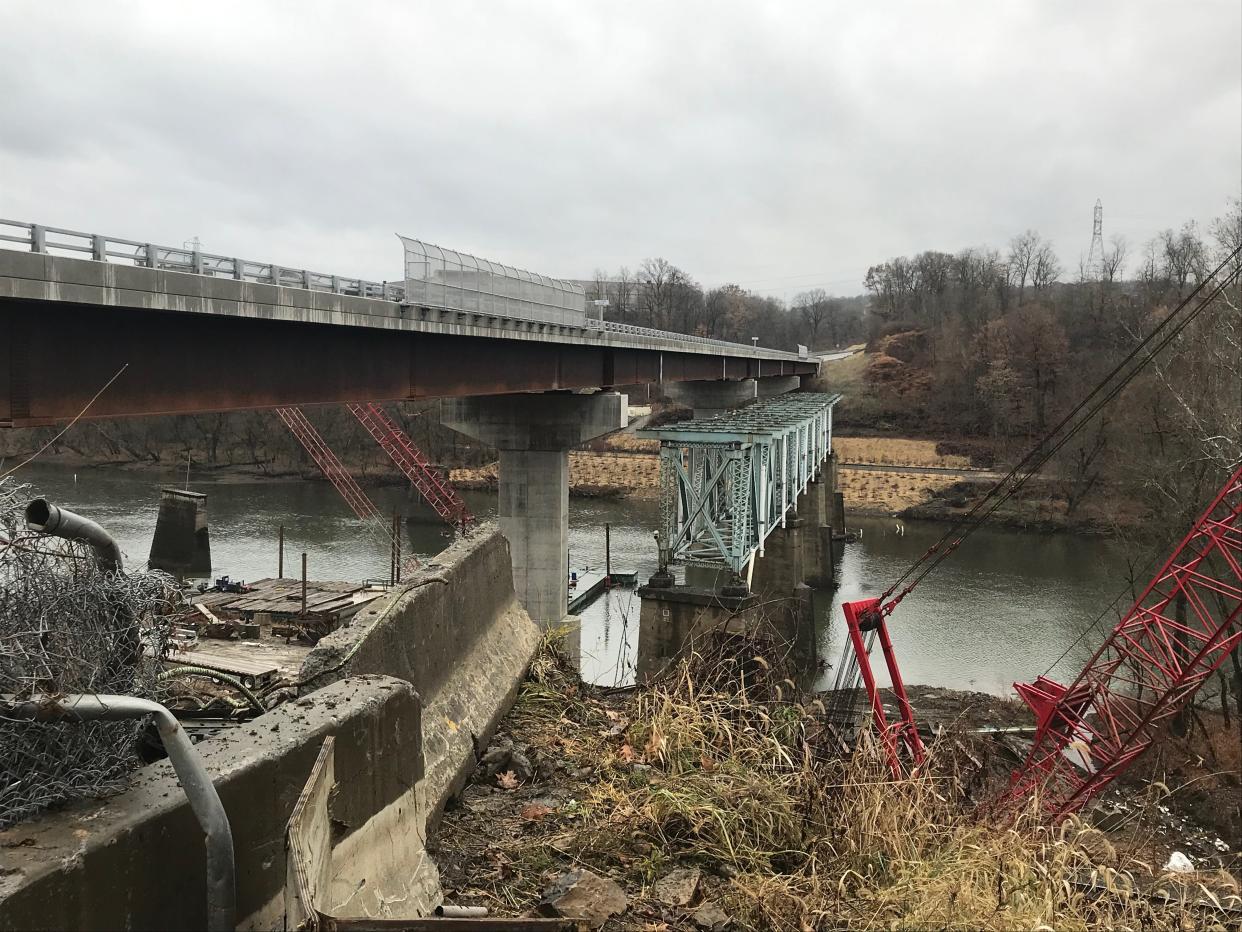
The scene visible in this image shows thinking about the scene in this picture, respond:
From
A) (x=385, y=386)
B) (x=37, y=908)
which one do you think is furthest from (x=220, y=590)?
(x=37, y=908)

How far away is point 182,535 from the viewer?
34.0 m

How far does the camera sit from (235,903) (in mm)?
2893

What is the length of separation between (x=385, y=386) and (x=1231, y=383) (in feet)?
61.6

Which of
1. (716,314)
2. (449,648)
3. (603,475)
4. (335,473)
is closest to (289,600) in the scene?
(449,648)

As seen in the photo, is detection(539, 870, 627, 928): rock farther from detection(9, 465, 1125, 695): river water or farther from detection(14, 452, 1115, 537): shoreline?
detection(14, 452, 1115, 537): shoreline

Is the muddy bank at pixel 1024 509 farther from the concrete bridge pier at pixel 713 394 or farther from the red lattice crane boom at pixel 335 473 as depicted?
the red lattice crane boom at pixel 335 473

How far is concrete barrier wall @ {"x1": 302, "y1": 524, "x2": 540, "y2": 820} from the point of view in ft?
15.4

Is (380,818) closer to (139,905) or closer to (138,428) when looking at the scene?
(139,905)

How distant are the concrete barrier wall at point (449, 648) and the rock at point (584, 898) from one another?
891 mm

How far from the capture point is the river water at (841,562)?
28.1 meters

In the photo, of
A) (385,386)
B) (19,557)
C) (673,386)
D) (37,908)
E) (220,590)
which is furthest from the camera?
(673,386)

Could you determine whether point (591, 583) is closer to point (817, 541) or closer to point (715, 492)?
point (817, 541)

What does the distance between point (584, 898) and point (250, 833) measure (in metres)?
1.70

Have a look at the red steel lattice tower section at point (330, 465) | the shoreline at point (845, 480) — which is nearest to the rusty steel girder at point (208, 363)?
the red steel lattice tower section at point (330, 465)
